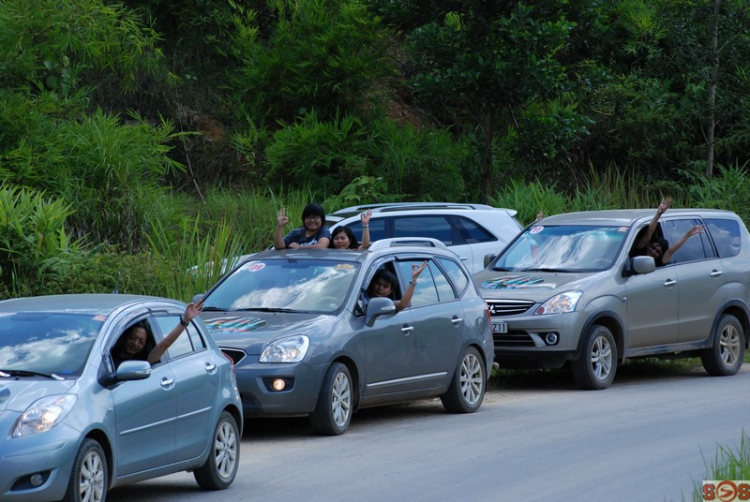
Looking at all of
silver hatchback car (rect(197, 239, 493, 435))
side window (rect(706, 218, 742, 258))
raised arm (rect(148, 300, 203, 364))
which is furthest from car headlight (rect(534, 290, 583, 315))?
raised arm (rect(148, 300, 203, 364))

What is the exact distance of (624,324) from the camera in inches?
617

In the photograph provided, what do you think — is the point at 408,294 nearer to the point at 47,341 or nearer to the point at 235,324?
the point at 235,324

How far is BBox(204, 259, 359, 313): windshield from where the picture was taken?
12461 millimetres

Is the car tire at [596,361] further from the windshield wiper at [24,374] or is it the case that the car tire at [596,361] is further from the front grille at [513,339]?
the windshield wiper at [24,374]

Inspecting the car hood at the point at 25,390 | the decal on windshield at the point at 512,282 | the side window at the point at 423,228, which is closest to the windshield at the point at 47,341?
the car hood at the point at 25,390

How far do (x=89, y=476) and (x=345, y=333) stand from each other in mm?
4401

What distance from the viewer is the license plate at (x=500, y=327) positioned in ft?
50.3

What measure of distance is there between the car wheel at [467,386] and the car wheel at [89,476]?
592 centimetres

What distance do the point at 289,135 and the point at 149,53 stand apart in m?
3.43

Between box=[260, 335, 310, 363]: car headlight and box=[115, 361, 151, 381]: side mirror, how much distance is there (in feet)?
10.5

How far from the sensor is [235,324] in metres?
12.0

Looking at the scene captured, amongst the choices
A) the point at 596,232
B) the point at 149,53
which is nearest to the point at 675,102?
the point at 149,53

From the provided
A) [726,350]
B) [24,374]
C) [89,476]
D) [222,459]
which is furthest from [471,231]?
[89,476]

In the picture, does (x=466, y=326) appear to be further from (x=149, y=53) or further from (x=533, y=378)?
(x=149, y=53)
